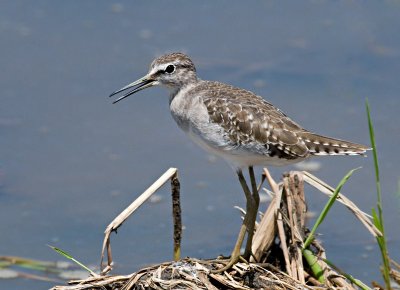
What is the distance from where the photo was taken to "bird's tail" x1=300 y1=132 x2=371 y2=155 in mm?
8867

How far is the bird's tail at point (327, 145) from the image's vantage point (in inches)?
349

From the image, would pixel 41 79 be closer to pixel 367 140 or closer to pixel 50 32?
pixel 50 32

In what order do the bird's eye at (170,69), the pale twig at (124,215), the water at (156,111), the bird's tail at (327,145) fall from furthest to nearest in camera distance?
the water at (156,111), the bird's eye at (170,69), the bird's tail at (327,145), the pale twig at (124,215)

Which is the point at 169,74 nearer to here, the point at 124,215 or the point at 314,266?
the point at 124,215

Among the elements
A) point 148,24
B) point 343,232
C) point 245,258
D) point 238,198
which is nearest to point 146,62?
point 148,24

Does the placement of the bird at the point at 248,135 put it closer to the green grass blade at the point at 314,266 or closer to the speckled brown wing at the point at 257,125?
the speckled brown wing at the point at 257,125

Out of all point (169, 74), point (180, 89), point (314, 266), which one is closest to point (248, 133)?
point (180, 89)

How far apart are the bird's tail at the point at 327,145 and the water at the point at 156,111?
229 cm

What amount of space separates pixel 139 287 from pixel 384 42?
6.73 metres

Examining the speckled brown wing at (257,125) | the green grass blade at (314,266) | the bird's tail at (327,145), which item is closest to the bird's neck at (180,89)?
the speckled brown wing at (257,125)

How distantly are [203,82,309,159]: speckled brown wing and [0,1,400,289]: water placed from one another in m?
2.31

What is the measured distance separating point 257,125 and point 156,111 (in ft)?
12.4

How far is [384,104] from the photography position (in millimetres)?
12781

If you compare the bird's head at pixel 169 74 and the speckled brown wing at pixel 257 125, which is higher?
the bird's head at pixel 169 74
